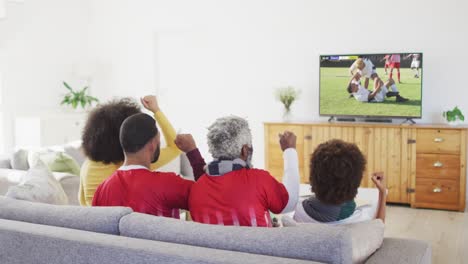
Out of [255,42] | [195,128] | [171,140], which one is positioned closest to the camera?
[171,140]

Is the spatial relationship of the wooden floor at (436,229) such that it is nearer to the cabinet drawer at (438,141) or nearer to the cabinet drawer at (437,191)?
the cabinet drawer at (437,191)

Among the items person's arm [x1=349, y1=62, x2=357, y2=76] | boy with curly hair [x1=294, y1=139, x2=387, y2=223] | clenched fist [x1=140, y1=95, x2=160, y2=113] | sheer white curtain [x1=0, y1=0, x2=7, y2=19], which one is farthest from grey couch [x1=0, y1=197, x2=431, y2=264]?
sheer white curtain [x1=0, y1=0, x2=7, y2=19]

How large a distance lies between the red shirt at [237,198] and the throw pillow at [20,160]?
2705 millimetres

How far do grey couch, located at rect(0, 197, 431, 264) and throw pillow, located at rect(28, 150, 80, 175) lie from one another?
1.96 metres

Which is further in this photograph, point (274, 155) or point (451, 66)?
point (274, 155)

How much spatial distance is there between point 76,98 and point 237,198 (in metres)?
5.49

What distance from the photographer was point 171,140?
250 cm

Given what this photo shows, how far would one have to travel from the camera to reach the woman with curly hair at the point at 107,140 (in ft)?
8.10

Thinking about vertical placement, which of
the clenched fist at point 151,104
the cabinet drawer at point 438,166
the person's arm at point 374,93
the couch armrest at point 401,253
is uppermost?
the person's arm at point 374,93

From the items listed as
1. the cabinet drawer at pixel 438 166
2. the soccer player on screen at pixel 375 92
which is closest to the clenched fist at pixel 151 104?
the cabinet drawer at pixel 438 166

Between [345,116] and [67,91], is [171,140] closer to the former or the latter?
[345,116]

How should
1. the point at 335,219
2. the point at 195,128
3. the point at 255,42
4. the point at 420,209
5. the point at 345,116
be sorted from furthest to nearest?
1. the point at 195,128
2. the point at 255,42
3. the point at 345,116
4. the point at 420,209
5. the point at 335,219

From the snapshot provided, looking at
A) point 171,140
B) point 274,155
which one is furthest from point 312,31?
point 171,140

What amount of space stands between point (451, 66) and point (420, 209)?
4.96 feet
